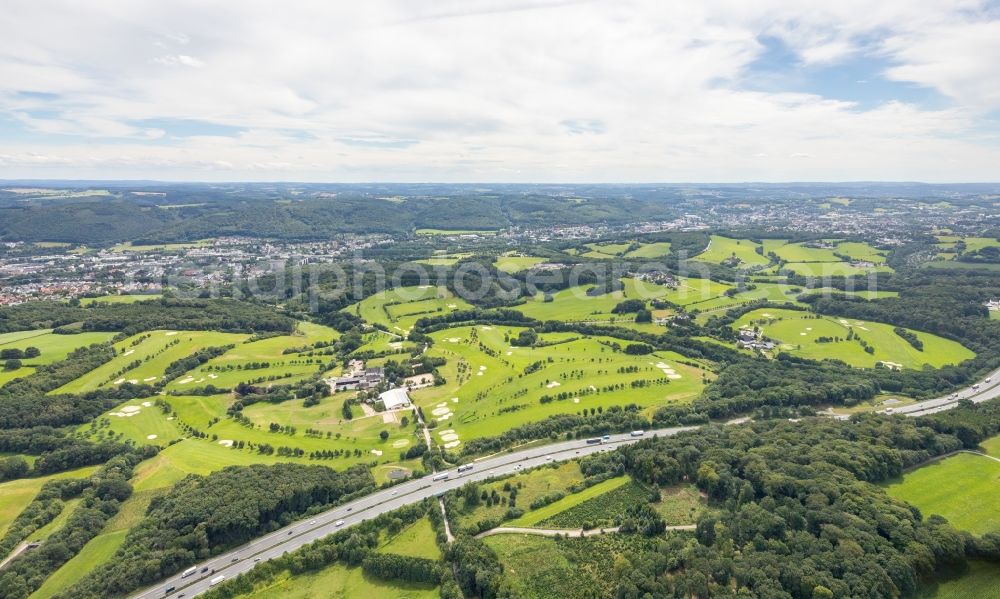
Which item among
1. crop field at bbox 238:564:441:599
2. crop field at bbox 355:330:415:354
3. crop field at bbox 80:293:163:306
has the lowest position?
crop field at bbox 238:564:441:599

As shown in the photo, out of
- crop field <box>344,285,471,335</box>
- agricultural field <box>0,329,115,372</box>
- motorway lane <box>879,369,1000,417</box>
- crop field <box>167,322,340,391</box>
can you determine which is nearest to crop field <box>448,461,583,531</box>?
motorway lane <box>879,369,1000,417</box>

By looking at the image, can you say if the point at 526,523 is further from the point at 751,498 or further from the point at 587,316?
the point at 587,316

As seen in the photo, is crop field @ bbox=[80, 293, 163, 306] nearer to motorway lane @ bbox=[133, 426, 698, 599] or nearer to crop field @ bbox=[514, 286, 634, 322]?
crop field @ bbox=[514, 286, 634, 322]

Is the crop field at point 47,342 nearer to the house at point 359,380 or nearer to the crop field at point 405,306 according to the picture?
the crop field at point 405,306

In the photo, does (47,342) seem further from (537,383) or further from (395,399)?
(537,383)

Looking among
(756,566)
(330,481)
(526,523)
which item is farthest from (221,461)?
(756,566)

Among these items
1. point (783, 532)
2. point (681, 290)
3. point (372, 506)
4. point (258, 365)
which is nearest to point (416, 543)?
point (372, 506)
